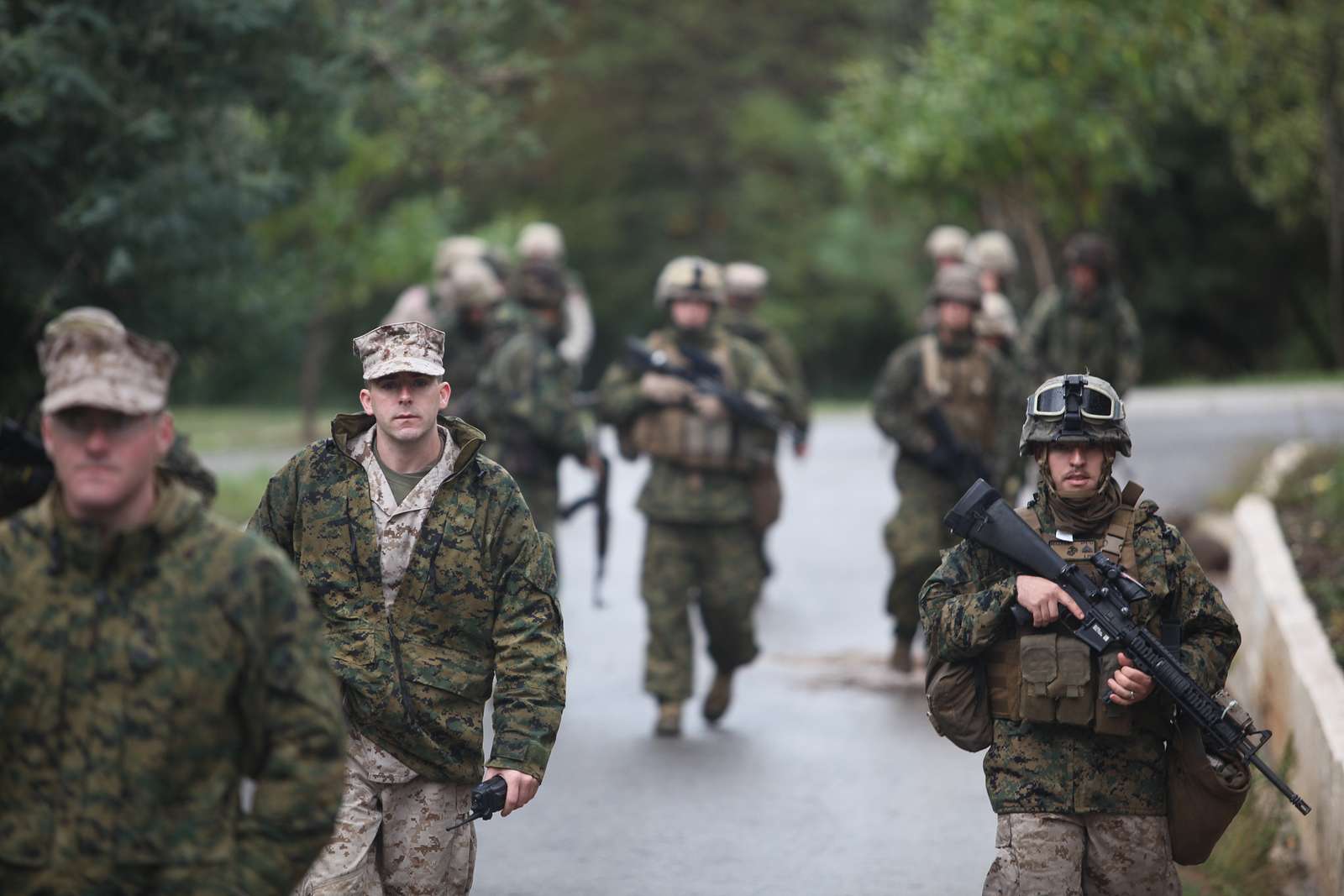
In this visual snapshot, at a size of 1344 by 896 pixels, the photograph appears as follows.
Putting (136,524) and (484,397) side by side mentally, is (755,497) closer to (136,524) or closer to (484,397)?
(484,397)

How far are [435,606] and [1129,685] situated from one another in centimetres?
181

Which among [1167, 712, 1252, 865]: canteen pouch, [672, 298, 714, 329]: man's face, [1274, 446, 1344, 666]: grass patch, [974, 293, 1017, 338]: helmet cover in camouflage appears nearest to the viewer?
[1167, 712, 1252, 865]: canteen pouch

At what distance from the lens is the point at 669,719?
35.3ft

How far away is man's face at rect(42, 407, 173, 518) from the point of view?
13.0 ft

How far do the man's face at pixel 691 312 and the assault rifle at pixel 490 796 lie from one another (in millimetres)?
5911

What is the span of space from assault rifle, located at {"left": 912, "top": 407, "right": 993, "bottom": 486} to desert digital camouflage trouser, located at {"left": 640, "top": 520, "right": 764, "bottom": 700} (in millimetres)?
1274

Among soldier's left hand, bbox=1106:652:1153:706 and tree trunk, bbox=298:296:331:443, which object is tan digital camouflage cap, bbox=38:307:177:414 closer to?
soldier's left hand, bbox=1106:652:1153:706

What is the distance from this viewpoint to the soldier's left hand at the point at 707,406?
10891 mm

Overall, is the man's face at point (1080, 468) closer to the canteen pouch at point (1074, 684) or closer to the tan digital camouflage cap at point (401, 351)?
the canteen pouch at point (1074, 684)

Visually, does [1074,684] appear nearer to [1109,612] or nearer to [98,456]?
[1109,612]

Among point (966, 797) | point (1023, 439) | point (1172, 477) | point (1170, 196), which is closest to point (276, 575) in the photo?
point (1023, 439)

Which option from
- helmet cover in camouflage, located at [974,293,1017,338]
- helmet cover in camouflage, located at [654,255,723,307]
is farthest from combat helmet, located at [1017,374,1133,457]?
helmet cover in camouflage, located at [974,293,1017,338]

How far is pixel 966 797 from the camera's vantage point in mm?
9523

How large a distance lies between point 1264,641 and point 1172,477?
8283mm
